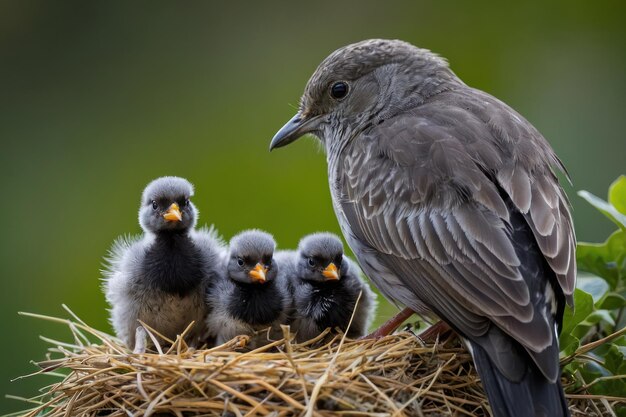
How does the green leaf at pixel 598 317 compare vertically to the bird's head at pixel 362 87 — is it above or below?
below

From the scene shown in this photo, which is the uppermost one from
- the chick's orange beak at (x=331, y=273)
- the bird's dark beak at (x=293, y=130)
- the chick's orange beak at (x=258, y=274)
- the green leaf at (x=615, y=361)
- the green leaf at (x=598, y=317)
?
the bird's dark beak at (x=293, y=130)

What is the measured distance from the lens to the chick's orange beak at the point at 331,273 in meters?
5.79

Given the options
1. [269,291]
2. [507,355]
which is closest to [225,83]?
[269,291]

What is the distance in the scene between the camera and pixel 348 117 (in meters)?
6.16

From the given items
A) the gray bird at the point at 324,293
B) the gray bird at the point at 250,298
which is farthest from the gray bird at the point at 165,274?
the gray bird at the point at 324,293

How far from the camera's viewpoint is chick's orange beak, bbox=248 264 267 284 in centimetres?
571

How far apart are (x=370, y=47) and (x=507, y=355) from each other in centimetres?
242

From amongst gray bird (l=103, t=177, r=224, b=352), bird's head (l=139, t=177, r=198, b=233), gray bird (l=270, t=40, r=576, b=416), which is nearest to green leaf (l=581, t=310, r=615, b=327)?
gray bird (l=270, t=40, r=576, b=416)

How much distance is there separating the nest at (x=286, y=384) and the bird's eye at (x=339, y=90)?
5.59ft

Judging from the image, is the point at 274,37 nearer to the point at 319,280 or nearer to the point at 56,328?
the point at 56,328

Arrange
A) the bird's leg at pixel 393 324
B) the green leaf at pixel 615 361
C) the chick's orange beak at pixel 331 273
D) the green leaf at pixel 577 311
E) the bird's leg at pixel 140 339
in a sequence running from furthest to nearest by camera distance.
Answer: the chick's orange beak at pixel 331 273
the bird's leg at pixel 140 339
the bird's leg at pixel 393 324
the green leaf at pixel 577 311
the green leaf at pixel 615 361

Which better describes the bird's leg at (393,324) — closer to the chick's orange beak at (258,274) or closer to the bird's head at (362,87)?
the chick's orange beak at (258,274)

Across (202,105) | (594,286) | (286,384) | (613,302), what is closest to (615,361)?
(613,302)

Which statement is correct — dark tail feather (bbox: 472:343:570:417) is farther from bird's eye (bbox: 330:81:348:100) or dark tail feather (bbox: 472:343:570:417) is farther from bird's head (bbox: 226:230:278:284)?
bird's eye (bbox: 330:81:348:100)
